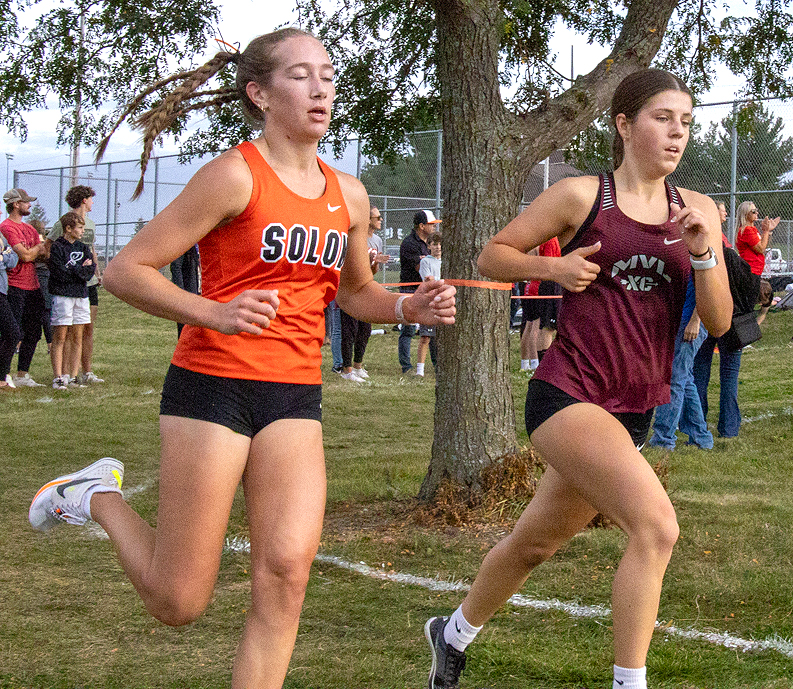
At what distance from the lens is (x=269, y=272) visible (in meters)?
2.93

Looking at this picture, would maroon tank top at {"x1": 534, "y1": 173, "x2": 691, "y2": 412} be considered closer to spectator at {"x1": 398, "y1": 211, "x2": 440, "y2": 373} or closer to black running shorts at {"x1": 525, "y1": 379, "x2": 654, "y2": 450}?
black running shorts at {"x1": 525, "y1": 379, "x2": 654, "y2": 450}

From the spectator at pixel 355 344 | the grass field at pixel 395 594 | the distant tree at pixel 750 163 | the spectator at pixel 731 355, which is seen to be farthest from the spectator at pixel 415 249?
the distant tree at pixel 750 163

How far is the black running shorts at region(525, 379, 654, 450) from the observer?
128 inches

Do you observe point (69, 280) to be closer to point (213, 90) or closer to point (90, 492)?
point (213, 90)

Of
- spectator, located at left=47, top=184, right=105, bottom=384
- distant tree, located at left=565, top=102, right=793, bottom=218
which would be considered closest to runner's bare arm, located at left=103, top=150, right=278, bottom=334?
spectator, located at left=47, top=184, right=105, bottom=384

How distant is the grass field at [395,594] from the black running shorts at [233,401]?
4.34 ft

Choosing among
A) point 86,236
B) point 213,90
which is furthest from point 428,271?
point 213,90

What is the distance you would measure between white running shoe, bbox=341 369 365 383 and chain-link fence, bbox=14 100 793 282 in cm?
287

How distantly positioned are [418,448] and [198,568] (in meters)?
5.91

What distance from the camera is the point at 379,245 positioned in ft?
48.6

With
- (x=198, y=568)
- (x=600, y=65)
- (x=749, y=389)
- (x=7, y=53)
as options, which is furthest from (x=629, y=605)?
(x=749, y=389)

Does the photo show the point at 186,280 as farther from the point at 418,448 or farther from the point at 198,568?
the point at 198,568

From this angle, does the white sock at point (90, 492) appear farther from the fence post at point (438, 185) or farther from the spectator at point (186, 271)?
the fence post at point (438, 185)

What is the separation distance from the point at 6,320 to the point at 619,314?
942 cm
